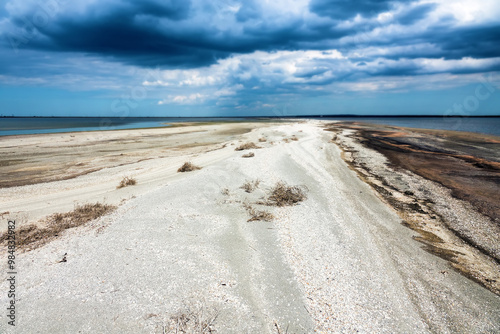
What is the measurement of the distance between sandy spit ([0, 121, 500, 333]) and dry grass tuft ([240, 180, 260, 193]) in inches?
65.4

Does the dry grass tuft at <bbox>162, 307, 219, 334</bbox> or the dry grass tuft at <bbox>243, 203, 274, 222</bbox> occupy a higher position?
the dry grass tuft at <bbox>243, 203, 274, 222</bbox>

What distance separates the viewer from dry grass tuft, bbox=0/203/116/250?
21.7 feet

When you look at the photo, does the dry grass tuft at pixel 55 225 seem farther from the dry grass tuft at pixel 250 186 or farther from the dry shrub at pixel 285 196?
the dry shrub at pixel 285 196

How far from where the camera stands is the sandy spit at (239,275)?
4336 millimetres

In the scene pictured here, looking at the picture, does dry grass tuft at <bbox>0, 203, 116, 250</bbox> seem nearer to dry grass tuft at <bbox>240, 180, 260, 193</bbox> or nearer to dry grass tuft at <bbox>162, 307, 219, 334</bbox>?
dry grass tuft at <bbox>162, 307, 219, 334</bbox>

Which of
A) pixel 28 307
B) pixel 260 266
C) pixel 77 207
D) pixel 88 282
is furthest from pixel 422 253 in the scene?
pixel 77 207

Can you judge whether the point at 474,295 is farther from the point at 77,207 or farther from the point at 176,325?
the point at 77,207

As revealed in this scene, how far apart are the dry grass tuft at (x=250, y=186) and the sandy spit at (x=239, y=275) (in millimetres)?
1661

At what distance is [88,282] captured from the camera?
504 centimetres

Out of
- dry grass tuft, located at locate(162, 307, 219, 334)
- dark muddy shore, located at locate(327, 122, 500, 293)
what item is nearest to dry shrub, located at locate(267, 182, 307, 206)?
dark muddy shore, located at locate(327, 122, 500, 293)

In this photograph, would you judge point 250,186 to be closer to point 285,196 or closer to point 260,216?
point 285,196

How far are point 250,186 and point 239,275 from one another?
20.9ft

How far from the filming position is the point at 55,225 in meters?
7.52

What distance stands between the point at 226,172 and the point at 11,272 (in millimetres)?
9783
